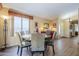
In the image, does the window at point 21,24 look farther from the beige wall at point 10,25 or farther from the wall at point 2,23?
the wall at point 2,23

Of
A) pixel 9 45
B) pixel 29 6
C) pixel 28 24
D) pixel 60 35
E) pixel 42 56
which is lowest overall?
pixel 42 56

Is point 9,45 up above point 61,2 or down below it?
below

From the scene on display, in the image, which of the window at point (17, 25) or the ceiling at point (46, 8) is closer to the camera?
the ceiling at point (46, 8)

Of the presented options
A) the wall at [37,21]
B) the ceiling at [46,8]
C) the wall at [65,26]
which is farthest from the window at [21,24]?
the wall at [65,26]

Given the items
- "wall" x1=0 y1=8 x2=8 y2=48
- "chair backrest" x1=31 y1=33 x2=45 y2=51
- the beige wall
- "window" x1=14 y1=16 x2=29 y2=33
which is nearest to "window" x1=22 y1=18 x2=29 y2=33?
"window" x1=14 y1=16 x2=29 y2=33

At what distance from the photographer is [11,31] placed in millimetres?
3641

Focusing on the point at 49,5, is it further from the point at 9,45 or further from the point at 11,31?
the point at 9,45

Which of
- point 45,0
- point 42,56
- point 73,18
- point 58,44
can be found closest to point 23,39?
point 42,56

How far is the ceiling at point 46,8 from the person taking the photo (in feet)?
11.5

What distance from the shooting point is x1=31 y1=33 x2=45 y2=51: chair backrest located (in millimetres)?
3683

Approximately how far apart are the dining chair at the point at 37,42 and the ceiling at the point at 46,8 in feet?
1.78

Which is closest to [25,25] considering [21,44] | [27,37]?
[27,37]

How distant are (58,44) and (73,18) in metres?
0.77

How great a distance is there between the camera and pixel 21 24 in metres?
3.70
